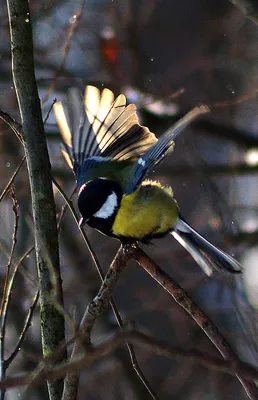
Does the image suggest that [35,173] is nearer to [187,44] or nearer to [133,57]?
[133,57]

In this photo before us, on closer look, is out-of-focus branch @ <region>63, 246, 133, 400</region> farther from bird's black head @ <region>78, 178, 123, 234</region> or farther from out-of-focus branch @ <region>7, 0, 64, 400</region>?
bird's black head @ <region>78, 178, 123, 234</region>

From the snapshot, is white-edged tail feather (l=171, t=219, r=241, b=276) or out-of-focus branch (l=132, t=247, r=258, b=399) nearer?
out-of-focus branch (l=132, t=247, r=258, b=399)

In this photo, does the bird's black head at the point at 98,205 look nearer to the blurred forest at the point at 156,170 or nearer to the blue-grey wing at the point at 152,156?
the blue-grey wing at the point at 152,156

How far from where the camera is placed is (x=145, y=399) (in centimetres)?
304

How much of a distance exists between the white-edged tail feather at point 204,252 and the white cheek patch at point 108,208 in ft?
0.64

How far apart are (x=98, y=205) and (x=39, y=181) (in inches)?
12.8

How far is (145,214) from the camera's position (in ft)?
6.21

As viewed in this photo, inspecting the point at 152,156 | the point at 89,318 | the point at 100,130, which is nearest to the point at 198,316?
the point at 89,318

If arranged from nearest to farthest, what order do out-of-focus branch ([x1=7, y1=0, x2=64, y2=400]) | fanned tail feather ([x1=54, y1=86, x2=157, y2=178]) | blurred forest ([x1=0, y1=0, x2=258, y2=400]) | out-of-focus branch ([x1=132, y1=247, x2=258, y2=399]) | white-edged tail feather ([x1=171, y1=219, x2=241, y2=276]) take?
out-of-focus branch ([x1=132, y1=247, x2=258, y2=399]) < out-of-focus branch ([x1=7, y1=0, x2=64, y2=400]) < white-edged tail feather ([x1=171, y1=219, x2=241, y2=276]) < fanned tail feather ([x1=54, y1=86, x2=157, y2=178]) < blurred forest ([x1=0, y1=0, x2=258, y2=400])

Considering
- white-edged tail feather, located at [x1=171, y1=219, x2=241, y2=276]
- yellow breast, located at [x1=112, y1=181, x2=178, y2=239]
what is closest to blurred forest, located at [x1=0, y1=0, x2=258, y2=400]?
white-edged tail feather, located at [x1=171, y1=219, x2=241, y2=276]

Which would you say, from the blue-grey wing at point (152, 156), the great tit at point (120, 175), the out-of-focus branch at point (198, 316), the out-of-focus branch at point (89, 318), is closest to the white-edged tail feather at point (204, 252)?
the great tit at point (120, 175)

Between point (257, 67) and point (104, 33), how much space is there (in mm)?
1272

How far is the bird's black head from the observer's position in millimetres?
1849

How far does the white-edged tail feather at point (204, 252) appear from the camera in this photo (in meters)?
1.91
